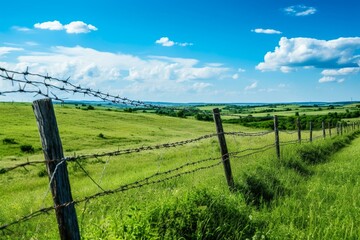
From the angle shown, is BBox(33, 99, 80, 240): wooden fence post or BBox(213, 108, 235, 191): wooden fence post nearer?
BBox(33, 99, 80, 240): wooden fence post

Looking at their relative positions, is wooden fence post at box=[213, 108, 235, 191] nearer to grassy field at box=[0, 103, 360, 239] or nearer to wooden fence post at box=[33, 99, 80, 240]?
grassy field at box=[0, 103, 360, 239]

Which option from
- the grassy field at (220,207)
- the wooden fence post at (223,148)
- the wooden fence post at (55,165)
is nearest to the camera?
the wooden fence post at (55,165)

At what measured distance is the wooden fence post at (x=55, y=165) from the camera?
3387mm

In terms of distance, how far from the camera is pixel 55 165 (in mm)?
3424

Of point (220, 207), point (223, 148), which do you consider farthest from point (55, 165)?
point (223, 148)

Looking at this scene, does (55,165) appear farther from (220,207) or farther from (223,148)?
(223,148)

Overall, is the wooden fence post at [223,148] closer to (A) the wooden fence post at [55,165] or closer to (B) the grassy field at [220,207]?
(B) the grassy field at [220,207]

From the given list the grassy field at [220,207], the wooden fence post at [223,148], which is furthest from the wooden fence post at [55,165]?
the wooden fence post at [223,148]

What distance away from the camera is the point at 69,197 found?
3.53m

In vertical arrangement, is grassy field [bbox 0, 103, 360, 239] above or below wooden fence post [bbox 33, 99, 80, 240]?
below

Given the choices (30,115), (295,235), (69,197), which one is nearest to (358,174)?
(295,235)

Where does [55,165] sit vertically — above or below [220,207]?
above

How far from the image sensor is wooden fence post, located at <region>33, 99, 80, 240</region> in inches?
133

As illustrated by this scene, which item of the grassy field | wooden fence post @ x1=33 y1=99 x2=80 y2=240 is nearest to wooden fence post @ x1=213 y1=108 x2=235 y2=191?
the grassy field
